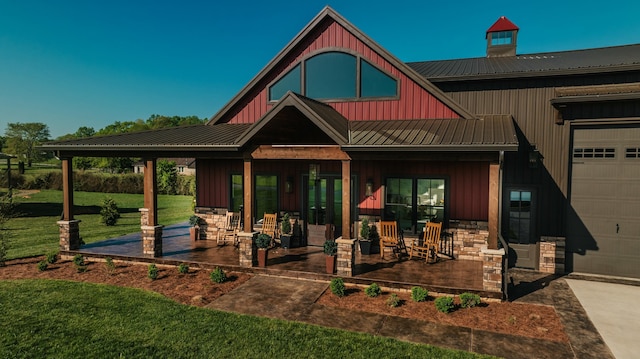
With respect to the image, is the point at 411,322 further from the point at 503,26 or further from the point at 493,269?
the point at 503,26

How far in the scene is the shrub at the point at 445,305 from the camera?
7.12 m

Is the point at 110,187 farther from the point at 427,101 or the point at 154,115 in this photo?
the point at 154,115

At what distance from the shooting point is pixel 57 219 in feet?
63.1

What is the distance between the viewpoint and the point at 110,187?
3459cm

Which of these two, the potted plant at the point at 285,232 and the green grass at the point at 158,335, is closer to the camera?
the green grass at the point at 158,335

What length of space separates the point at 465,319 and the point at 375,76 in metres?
7.15

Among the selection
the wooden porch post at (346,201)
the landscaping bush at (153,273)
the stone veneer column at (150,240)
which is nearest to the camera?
the wooden porch post at (346,201)

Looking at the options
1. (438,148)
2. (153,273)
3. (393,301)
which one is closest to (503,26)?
(438,148)

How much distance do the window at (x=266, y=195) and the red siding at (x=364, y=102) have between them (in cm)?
210

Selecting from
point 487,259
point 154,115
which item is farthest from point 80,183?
point 154,115

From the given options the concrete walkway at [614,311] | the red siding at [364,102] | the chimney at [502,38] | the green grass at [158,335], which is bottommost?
the concrete walkway at [614,311]

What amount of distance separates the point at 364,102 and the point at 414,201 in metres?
3.30

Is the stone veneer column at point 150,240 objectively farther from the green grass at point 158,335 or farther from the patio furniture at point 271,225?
the patio furniture at point 271,225

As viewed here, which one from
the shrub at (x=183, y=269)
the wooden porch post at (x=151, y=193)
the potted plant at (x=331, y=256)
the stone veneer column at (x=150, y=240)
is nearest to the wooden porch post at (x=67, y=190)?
the wooden porch post at (x=151, y=193)
